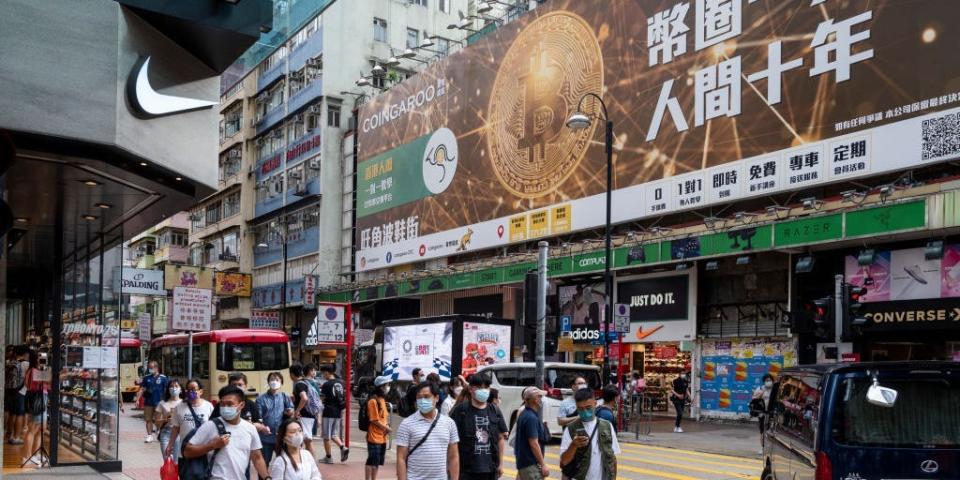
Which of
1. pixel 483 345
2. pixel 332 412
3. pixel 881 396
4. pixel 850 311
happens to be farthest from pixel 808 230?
pixel 881 396

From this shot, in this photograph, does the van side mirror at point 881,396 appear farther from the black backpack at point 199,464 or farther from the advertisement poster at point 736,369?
the advertisement poster at point 736,369

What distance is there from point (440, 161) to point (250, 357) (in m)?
19.0

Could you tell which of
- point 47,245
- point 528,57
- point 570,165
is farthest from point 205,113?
point 528,57

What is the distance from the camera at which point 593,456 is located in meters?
9.07

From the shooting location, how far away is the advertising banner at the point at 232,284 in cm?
6512

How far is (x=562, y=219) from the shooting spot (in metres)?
36.9

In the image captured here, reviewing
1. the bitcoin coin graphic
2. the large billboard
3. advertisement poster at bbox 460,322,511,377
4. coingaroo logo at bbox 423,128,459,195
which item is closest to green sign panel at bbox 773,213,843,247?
the large billboard

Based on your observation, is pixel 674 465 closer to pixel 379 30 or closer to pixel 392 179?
pixel 392 179

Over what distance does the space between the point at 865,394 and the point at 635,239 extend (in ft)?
80.3

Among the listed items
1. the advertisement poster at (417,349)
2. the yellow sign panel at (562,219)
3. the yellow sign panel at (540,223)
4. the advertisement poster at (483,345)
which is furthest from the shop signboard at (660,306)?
Result: the advertisement poster at (417,349)

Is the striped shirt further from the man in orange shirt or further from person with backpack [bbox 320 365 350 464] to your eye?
person with backpack [bbox 320 365 350 464]

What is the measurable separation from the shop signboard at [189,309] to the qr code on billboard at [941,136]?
57.3ft

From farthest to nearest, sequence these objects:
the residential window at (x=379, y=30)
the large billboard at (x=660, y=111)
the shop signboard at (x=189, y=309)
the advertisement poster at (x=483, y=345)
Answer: the residential window at (x=379, y=30), the advertisement poster at (x=483, y=345), the large billboard at (x=660, y=111), the shop signboard at (x=189, y=309)

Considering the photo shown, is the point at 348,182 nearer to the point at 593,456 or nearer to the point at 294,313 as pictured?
the point at 294,313
